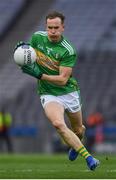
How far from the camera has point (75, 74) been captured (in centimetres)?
2656

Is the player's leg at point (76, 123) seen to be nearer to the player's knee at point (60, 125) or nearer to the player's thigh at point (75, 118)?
the player's thigh at point (75, 118)

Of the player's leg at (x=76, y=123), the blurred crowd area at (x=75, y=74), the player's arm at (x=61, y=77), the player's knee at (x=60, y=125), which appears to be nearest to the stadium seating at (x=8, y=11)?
the blurred crowd area at (x=75, y=74)

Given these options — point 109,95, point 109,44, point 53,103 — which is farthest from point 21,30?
point 53,103

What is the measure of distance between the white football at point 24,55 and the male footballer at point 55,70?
0.26 ft

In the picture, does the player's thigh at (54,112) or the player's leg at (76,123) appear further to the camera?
the player's leg at (76,123)

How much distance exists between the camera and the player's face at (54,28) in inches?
375

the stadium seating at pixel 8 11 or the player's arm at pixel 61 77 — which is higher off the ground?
the player's arm at pixel 61 77

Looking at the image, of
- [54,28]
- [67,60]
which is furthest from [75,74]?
[54,28]

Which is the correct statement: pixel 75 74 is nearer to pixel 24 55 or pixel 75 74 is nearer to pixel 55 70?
pixel 55 70

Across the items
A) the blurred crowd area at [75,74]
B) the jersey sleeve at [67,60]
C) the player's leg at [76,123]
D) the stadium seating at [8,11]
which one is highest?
the jersey sleeve at [67,60]

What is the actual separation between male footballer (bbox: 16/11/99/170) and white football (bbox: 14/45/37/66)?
8 cm

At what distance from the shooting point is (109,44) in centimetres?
2744

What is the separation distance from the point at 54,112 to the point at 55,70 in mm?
648

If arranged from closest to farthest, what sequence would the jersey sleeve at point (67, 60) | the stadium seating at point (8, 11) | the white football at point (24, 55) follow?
the white football at point (24, 55)
the jersey sleeve at point (67, 60)
the stadium seating at point (8, 11)
